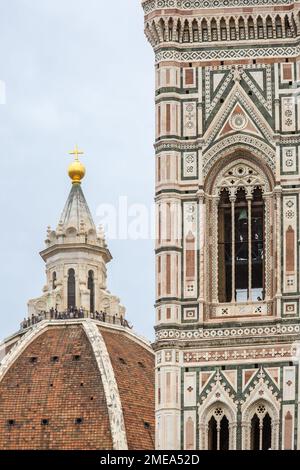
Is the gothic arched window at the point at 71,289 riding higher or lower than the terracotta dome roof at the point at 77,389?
higher

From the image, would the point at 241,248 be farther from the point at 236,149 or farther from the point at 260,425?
the point at 260,425

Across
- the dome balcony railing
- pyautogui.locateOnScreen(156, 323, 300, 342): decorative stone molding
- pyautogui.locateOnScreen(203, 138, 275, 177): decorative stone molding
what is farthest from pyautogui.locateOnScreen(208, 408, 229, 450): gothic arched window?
the dome balcony railing

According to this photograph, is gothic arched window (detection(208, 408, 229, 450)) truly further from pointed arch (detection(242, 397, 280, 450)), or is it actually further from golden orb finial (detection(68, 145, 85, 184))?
golden orb finial (detection(68, 145, 85, 184))

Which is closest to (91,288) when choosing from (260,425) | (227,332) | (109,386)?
(109,386)

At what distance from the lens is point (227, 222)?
58719mm

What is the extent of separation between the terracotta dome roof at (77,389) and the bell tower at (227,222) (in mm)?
28351

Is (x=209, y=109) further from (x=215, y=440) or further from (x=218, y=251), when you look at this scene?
(x=215, y=440)

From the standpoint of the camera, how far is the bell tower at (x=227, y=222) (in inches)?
2250

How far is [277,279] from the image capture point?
5781cm

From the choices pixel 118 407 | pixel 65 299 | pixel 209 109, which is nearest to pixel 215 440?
pixel 209 109

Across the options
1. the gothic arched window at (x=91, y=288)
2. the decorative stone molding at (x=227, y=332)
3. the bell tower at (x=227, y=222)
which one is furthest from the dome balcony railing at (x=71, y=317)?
the decorative stone molding at (x=227, y=332)

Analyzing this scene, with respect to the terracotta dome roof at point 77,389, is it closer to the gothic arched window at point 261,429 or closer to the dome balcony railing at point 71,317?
the dome balcony railing at point 71,317

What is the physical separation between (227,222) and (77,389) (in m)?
33.2

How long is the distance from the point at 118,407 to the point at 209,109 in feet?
107
